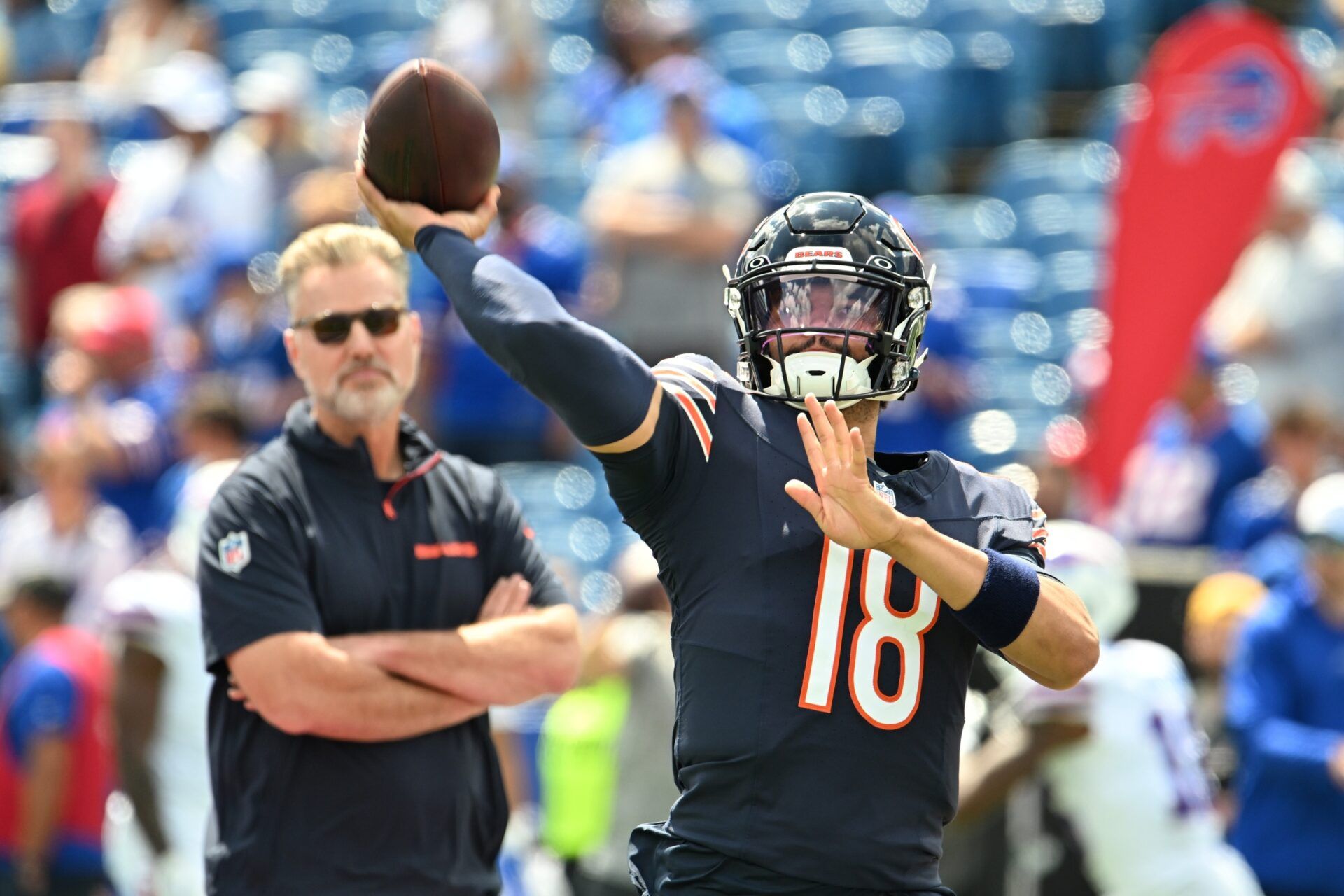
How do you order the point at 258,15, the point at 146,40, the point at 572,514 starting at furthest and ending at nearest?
the point at 258,15
the point at 146,40
the point at 572,514

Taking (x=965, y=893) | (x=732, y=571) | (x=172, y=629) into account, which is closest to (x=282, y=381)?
(x=172, y=629)

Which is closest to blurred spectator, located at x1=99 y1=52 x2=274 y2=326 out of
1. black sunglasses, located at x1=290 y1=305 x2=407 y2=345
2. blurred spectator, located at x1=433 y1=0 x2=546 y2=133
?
blurred spectator, located at x1=433 y1=0 x2=546 y2=133

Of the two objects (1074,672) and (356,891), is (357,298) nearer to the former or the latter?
(356,891)

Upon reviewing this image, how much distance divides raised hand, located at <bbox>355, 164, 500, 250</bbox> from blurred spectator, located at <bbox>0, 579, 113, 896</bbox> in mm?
4710

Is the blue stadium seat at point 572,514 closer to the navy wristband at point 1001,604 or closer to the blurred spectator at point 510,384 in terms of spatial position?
→ the blurred spectator at point 510,384

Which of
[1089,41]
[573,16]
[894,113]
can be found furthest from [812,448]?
[573,16]

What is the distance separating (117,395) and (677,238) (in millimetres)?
3100

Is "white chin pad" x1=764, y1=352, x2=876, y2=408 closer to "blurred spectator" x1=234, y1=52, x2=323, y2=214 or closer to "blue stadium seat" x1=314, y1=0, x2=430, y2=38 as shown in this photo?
"blurred spectator" x1=234, y1=52, x2=323, y2=214

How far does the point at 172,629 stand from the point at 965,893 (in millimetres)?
2684

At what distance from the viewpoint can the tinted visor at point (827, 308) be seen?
305 centimetres

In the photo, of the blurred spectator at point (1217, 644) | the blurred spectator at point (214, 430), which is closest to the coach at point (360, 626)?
the blurred spectator at point (214, 430)

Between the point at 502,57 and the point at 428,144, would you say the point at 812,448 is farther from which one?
the point at 502,57

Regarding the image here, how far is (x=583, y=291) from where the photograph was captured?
9.39 meters

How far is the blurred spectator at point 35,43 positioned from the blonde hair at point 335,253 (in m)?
10.3
